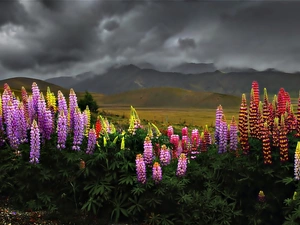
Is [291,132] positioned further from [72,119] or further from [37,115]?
[37,115]

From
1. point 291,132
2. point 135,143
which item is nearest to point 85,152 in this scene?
point 135,143

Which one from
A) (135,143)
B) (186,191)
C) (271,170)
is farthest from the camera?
(135,143)

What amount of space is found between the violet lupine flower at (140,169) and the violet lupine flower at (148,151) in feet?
1.03

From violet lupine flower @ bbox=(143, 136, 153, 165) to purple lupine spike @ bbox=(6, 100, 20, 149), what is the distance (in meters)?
3.04

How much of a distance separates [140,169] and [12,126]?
10.9 feet

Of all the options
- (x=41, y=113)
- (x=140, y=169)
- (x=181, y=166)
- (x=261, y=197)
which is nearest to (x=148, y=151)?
(x=140, y=169)

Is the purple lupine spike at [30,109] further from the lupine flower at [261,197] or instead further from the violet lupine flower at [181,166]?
the lupine flower at [261,197]

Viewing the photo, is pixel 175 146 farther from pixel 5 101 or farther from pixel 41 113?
pixel 5 101

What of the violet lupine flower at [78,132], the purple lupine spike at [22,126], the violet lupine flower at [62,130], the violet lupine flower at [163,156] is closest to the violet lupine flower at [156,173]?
the violet lupine flower at [163,156]

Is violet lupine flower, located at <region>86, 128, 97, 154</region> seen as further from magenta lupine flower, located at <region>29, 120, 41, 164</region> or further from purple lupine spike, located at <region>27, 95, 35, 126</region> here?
purple lupine spike, located at <region>27, 95, 35, 126</region>

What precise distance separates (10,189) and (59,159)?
4.28 ft

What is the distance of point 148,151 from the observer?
7.19m

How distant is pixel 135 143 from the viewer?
7.72 m

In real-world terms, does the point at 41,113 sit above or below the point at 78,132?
above
